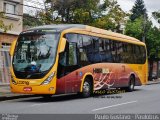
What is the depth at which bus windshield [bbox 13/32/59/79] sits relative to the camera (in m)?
19.9

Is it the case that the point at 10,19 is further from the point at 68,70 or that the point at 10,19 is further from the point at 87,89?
the point at 68,70

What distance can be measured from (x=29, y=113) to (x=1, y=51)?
15.6 meters

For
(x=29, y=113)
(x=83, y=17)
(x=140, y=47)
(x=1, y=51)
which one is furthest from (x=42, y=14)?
(x=29, y=113)

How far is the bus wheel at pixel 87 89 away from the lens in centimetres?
2236

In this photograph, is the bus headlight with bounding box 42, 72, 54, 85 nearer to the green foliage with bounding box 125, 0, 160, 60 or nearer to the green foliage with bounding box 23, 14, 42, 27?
the green foliage with bounding box 23, 14, 42, 27

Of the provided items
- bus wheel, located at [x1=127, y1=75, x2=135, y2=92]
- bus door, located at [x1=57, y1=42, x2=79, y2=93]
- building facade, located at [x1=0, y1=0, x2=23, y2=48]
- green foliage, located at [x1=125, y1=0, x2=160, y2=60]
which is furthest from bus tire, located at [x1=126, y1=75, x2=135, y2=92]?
green foliage, located at [x1=125, y1=0, x2=160, y2=60]

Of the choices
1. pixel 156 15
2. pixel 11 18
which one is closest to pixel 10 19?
pixel 11 18

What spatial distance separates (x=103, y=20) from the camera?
3694 cm

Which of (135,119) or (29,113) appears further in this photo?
(29,113)

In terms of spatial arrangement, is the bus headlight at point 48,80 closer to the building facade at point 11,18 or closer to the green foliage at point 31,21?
the building facade at point 11,18

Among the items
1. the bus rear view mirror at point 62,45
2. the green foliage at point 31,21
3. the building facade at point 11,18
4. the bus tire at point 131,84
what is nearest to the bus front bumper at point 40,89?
the bus rear view mirror at point 62,45

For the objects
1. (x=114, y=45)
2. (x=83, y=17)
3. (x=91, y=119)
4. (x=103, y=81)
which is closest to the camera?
(x=91, y=119)

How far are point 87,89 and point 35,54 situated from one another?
11.9ft

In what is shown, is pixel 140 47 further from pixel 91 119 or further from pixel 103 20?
pixel 91 119
